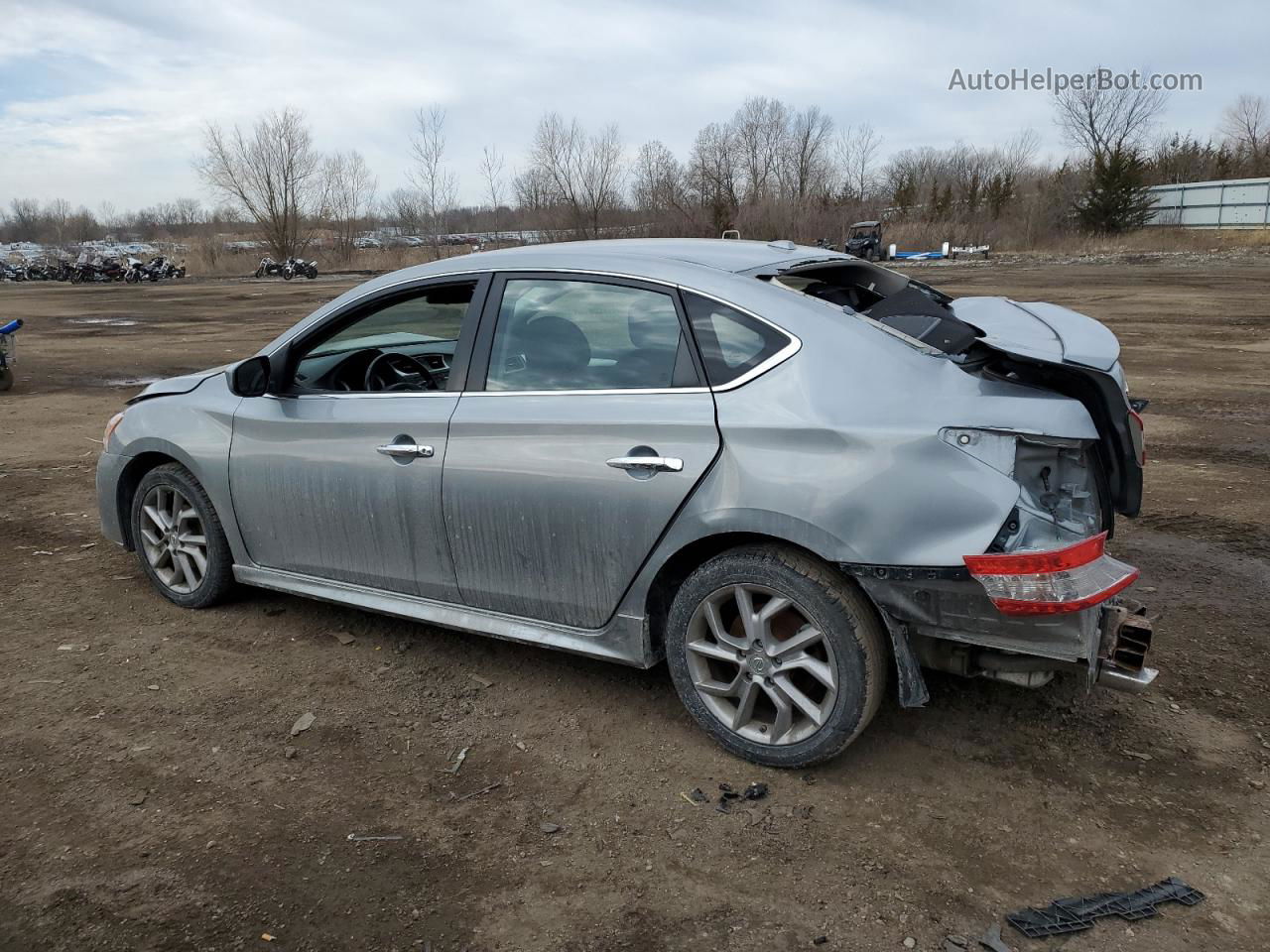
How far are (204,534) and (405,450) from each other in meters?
1.46

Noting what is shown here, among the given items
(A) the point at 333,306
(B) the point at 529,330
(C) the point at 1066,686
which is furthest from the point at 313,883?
(C) the point at 1066,686

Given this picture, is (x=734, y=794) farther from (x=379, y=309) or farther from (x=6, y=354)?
(x=6, y=354)

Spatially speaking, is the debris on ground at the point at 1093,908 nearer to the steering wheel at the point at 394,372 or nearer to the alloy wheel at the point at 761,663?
the alloy wheel at the point at 761,663

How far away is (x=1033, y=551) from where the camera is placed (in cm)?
280

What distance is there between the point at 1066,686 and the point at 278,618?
350 cm

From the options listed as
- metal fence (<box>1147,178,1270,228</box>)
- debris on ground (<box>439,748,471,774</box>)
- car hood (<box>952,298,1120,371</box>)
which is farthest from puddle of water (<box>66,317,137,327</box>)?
metal fence (<box>1147,178,1270,228</box>)

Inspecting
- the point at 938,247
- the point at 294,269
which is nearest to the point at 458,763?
the point at 294,269

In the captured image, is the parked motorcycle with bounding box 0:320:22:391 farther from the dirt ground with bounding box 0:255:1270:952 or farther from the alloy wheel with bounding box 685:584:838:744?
the alloy wheel with bounding box 685:584:838:744

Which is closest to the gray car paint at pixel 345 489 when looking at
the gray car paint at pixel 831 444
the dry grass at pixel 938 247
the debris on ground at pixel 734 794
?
the gray car paint at pixel 831 444

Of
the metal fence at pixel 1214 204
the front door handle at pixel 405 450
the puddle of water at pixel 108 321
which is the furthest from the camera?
the metal fence at pixel 1214 204

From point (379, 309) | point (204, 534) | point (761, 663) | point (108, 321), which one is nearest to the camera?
point (761, 663)

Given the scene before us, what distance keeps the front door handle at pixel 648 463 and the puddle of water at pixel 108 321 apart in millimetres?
23040

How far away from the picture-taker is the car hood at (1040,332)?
10.5ft

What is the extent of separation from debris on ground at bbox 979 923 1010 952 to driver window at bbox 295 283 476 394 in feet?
8.77
